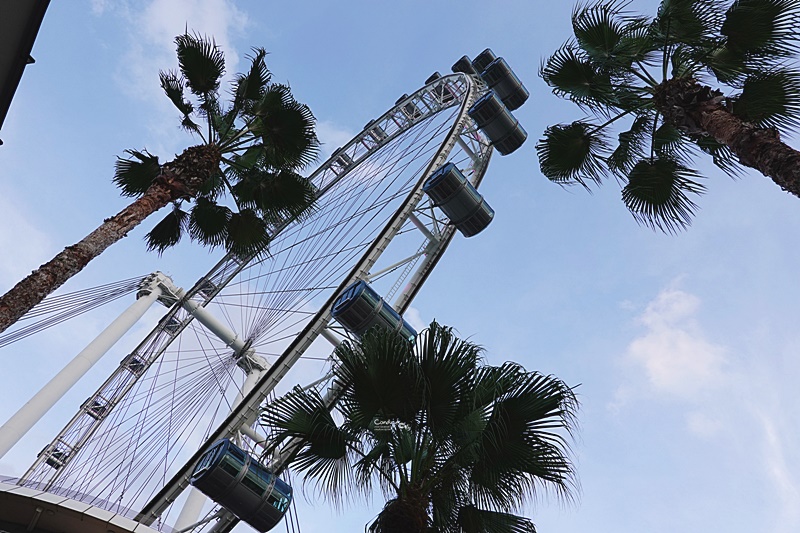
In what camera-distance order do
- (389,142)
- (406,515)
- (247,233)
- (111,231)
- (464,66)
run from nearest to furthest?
(406,515), (111,231), (247,233), (389,142), (464,66)

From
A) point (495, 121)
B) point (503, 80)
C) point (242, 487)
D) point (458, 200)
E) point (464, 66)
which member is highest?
point (464, 66)

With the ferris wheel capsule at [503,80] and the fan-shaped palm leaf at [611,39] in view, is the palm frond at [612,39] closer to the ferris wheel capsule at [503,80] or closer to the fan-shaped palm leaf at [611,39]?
the fan-shaped palm leaf at [611,39]

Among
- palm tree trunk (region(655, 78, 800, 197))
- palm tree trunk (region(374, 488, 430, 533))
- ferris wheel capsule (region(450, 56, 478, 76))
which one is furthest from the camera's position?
ferris wheel capsule (region(450, 56, 478, 76))

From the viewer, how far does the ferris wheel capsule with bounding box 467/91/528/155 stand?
65.2 feet

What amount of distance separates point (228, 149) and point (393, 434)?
22.9ft

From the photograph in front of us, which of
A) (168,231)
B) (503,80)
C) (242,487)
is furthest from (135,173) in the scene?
(503,80)

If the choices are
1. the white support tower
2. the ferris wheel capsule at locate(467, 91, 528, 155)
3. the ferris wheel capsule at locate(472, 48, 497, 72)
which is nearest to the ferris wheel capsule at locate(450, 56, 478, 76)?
the ferris wheel capsule at locate(472, 48, 497, 72)

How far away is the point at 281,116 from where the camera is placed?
12336 mm

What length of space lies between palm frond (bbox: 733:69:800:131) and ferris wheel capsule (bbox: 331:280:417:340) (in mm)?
6924

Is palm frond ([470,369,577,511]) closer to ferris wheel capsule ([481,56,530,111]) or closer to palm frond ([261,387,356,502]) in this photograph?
palm frond ([261,387,356,502])

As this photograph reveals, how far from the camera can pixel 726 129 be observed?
24.8 feet

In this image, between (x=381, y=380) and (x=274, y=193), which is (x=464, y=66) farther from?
(x=381, y=380)

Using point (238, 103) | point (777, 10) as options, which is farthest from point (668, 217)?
point (238, 103)

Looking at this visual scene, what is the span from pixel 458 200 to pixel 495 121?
4168 millimetres
